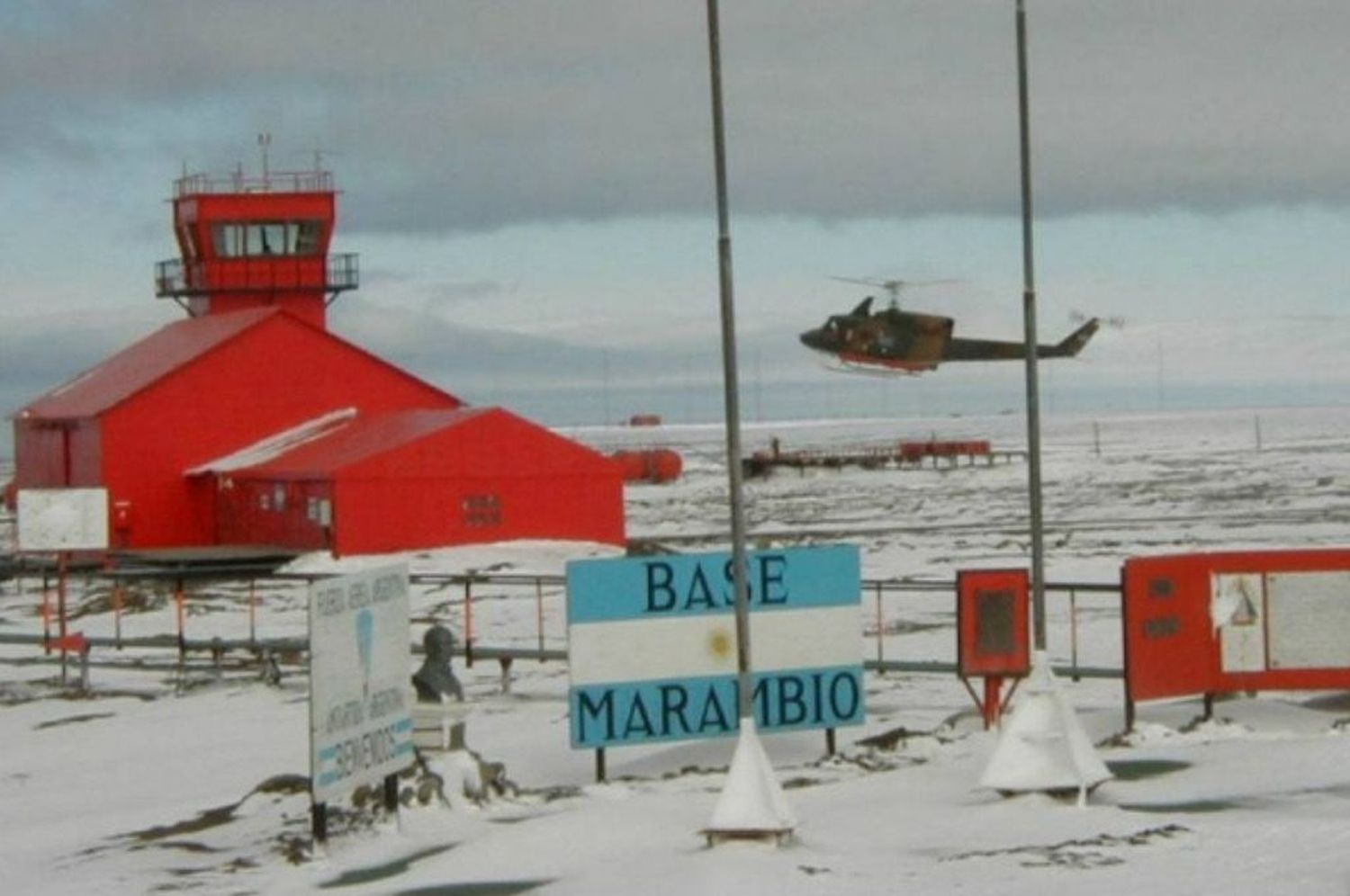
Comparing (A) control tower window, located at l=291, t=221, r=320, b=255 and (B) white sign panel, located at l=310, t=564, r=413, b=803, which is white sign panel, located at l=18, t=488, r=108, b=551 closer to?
(B) white sign panel, located at l=310, t=564, r=413, b=803

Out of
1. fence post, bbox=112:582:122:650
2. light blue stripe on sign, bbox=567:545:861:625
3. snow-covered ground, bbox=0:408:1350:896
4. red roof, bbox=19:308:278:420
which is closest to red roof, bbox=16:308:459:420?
red roof, bbox=19:308:278:420

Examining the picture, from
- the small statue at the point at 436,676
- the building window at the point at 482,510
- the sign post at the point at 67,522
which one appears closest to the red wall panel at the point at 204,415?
the building window at the point at 482,510

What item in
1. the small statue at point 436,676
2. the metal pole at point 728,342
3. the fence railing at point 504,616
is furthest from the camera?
the fence railing at point 504,616

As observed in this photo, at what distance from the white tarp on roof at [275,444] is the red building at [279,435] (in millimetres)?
68

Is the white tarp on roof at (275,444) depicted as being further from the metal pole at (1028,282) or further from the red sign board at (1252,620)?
the metal pole at (1028,282)

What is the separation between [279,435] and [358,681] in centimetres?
4654

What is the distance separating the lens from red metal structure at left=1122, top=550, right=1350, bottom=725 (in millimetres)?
22906

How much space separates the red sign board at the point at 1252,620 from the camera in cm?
2291

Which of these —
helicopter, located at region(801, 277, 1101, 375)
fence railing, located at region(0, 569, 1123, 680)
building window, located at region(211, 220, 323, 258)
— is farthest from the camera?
helicopter, located at region(801, 277, 1101, 375)

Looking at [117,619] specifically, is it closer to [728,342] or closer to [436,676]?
[436,676]

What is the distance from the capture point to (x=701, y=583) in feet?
71.8

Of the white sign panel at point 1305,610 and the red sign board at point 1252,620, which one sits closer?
the red sign board at point 1252,620

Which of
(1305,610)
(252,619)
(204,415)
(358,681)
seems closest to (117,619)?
(252,619)

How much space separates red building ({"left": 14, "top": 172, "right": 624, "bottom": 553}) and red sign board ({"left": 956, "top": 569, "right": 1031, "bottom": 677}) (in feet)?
120
